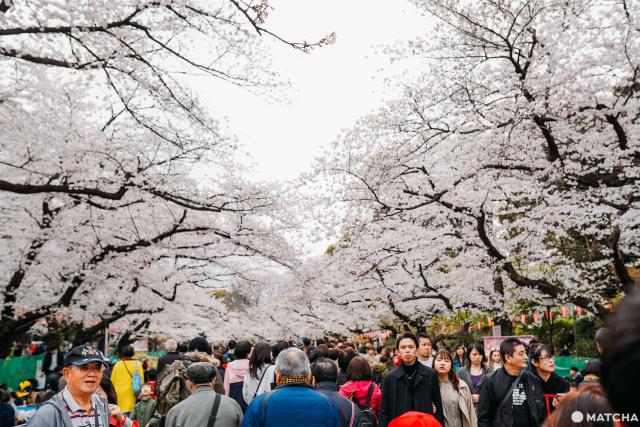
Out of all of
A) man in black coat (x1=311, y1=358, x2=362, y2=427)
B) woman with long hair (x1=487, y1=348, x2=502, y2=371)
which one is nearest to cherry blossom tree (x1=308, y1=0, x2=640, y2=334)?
woman with long hair (x1=487, y1=348, x2=502, y2=371)

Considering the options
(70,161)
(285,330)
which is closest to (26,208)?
(70,161)

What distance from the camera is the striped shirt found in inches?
119

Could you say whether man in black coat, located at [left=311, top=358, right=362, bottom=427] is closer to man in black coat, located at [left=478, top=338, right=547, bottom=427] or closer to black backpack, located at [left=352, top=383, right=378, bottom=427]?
black backpack, located at [left=352, top=383, right=378, bottom=427]

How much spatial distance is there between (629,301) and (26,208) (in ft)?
51.6

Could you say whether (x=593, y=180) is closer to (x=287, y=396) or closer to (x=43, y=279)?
(x=287, y=396)

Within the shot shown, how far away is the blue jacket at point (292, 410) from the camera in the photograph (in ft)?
10.5

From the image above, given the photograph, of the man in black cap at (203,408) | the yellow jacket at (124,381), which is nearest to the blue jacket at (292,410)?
the man in black cap at (203,408)

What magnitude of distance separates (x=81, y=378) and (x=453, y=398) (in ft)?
11.9

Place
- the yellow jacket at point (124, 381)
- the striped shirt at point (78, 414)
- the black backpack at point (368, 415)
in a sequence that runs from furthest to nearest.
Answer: the yellow jacket at point (124, 381)
the black backpack at point (368, 415)
the striped shirt at point (78, 414)

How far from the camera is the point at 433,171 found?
14305 mm

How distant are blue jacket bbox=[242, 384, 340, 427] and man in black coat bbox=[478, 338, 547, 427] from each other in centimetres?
200

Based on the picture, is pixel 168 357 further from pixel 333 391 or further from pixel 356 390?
pixel 333 391

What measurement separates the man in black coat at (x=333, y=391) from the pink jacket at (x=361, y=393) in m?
0.81

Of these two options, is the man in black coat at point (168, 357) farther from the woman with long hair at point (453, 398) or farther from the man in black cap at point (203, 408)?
the woman with long hair at point (453, 398)
